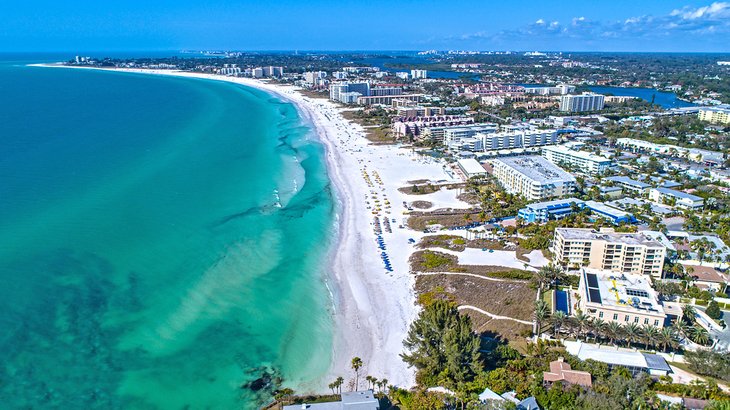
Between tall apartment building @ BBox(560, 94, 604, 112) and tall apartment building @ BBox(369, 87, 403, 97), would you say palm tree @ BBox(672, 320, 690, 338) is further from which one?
tall apartment building @ BBox(369, 87, 403, 97)

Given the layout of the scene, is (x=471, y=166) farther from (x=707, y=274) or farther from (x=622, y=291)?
(x=622, y=291)

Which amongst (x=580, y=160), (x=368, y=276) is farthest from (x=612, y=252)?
(x=580, y=160)

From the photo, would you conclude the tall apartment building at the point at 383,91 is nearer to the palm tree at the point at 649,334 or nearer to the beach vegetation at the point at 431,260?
the beach vegetation at the point at 431,260

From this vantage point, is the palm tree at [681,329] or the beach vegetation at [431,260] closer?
the palm tree at [681,329]

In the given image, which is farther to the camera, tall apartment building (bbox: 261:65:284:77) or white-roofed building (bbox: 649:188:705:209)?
tall apartment building (bbox: 261:65:284:77)

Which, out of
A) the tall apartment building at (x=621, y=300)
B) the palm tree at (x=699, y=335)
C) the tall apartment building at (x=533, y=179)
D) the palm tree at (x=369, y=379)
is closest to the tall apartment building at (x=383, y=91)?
the tall apartment building at (x=533, y=179)

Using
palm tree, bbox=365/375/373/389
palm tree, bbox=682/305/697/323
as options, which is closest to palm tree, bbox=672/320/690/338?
palm tree, bbox=682/305/697/323

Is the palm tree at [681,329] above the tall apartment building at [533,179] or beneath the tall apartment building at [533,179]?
beneath
